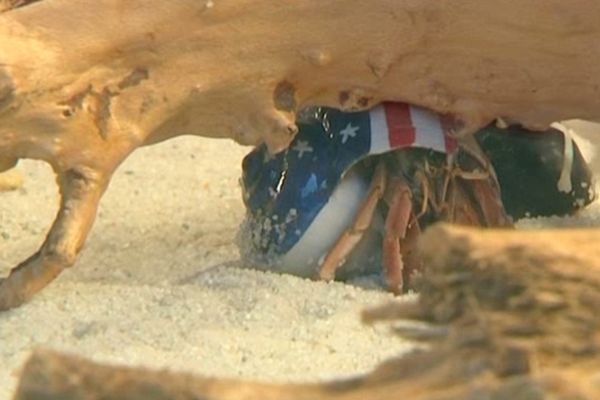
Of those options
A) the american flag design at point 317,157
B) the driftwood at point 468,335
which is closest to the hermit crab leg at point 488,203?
the american flag design at point 317,157

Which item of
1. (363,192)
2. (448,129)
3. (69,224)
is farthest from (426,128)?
(69,224)

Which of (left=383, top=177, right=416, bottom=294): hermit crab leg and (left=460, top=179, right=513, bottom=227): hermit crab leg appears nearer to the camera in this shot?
(left=383, top=177, right=416, bottom=294): hermit crab leg

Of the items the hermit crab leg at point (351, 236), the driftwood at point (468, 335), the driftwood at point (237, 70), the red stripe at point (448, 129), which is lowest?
the hermit crab leg at point (351, 236)

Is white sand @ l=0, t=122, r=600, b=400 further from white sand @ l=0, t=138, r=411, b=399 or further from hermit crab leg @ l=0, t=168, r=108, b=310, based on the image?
hermit crab leg @ l=0, t=168, r=108, b=310

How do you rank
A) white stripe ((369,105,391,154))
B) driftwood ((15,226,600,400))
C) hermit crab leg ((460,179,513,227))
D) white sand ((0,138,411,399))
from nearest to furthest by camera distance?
driftwood ((15,226,600,400)) → white sand ((0,138,411,399)) → white stripe ((369,105,391,154)) → hermit crab leg ((460,179,513,227))

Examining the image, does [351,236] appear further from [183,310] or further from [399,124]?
[183,310]

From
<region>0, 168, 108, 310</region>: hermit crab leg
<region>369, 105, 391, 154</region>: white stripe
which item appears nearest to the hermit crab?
<region>369, 105, 391, 154</region>: white stripe

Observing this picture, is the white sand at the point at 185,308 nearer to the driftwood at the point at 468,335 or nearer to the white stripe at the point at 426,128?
the white stripe at the point at 426,128
